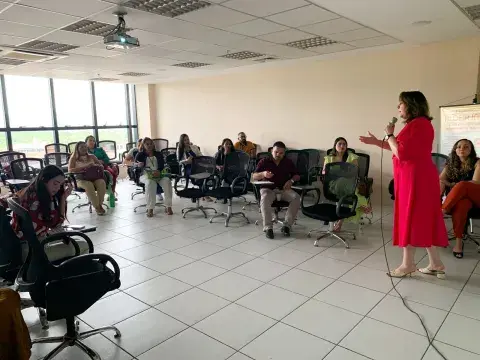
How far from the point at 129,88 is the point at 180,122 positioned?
2.08 metres

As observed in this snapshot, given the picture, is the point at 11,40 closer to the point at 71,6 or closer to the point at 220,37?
the point at 71,6

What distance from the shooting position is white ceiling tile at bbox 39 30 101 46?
4458 millimetres

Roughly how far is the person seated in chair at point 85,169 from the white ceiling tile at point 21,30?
6.14 ft

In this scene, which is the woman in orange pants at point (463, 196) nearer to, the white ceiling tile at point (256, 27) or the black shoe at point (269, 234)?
the black shoe at point (269, 234)

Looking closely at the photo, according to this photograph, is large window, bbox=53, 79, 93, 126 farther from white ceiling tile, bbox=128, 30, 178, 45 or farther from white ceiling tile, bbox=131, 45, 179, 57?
white ceiling tile, bbox=128, 30, 178, 45

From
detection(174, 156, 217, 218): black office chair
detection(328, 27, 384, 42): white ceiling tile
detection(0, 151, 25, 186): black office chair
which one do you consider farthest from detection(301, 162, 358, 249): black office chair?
detection(0, 151, 25, 186): black office chair

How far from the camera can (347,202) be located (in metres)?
4.23

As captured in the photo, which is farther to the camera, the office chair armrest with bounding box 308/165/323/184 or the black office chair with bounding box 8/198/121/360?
the office chair armrest with bounding box 308/165/323/184

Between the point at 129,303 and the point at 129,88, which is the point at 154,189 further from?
the point at 129,88

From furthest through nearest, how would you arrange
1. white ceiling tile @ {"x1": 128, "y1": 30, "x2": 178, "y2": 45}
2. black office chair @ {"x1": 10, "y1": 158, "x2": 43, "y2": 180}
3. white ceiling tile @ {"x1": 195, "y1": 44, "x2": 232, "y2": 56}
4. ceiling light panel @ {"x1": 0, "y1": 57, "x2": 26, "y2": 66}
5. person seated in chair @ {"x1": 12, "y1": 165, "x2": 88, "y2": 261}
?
1. ceiling light panel @ {"x1": 0, "y1": 57, "x2": 26, "y2": 66}
2. black office chair @ {"x1": 10, "y1": 158, "x2": 43, "y2": 180}
3. white ceiling tile @ {"x1": 195, "y1": 44, "x2": 232, "y2": 56}
4. white ceiling tile @ {"x1": 128, "y1": 30, "x2": 178, "y2": 45}
5. person seated in chair @ {"x1": 12, "y1": 165, "x2": 88, "y2": 261}

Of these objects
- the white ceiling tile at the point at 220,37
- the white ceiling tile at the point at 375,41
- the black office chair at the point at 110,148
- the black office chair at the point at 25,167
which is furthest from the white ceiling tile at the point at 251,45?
the black office chair at the point at 110,148

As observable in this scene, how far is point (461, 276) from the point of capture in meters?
3.30

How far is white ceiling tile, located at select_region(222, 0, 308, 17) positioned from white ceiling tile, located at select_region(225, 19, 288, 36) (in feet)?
1.17

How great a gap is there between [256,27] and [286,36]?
0.62 meters
